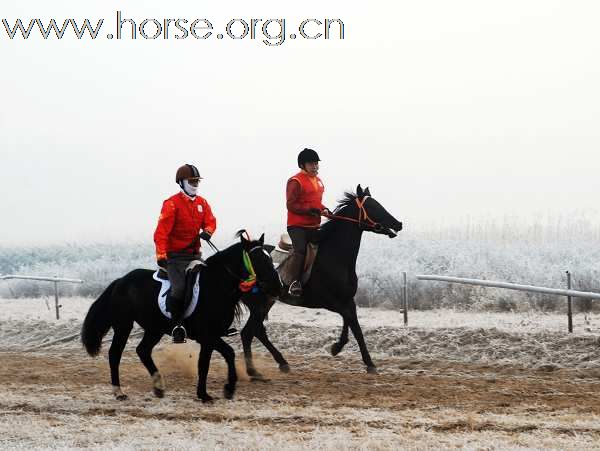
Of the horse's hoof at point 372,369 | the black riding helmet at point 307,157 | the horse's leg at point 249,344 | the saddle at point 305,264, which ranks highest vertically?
the black riding helmet at point 307,157

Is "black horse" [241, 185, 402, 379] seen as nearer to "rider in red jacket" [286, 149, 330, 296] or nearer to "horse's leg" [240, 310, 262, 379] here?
"horse's leg" [240, 310, 262, 379]

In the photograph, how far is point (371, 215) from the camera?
36.5ft

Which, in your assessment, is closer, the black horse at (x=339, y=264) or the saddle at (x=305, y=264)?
the black horse at (x=339, y=264)

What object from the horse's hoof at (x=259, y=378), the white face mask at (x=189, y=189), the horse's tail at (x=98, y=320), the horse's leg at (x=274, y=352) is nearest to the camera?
the white face mask at (x=189, y=189)

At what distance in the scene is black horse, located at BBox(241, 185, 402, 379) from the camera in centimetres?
1108

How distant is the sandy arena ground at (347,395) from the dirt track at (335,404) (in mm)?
17

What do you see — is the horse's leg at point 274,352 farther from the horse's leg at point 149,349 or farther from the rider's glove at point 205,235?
the rider's glove at point 205,235

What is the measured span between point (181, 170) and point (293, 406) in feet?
8.87

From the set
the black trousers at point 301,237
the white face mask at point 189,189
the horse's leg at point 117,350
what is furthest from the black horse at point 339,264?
the white face mask at point 189,189

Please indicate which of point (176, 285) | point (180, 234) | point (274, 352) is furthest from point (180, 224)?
point (274, 352)

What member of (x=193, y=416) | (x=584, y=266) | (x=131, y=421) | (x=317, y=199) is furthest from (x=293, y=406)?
(x=584, y=266)

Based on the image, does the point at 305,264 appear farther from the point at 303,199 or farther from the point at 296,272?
the point at 303,199

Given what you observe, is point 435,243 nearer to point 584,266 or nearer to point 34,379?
point 584,266

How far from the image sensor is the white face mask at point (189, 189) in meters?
9.15
